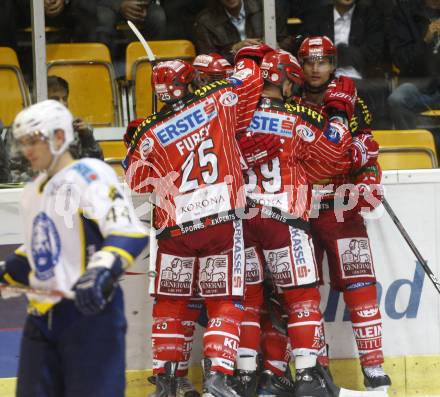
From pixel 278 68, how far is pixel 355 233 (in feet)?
2.97

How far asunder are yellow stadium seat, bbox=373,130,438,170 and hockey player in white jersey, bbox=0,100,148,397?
2.50 metres

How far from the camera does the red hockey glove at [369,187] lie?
5375 mm

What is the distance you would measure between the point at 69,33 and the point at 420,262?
7.12ft

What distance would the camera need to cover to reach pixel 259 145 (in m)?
5.09

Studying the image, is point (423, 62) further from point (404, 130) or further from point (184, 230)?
point (184, 230)

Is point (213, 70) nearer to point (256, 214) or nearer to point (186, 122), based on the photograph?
point (186, 122)

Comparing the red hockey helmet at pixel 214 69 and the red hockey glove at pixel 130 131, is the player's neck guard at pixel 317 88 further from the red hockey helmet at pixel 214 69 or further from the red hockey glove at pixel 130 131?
the red hockey glove at pixel 130 131

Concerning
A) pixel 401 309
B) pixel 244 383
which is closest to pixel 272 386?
pixel 244 383

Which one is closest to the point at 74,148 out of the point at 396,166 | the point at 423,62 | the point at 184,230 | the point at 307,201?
the point at 184,230

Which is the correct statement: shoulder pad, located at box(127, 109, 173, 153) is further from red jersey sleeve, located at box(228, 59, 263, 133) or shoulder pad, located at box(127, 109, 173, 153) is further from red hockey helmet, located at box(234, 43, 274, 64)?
red hockey helmet, located at box(234, 43, 274, 64)

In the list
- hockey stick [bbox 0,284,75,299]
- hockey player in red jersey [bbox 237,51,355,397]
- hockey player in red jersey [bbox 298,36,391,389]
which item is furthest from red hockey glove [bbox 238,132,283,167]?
hockey stick [bbox 0,284,75,299]

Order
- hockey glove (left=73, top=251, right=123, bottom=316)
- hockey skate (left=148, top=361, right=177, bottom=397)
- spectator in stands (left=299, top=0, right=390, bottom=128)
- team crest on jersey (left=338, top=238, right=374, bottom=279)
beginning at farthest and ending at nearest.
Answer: spectator in stands (left=299, top=0, right=390, bottom=128) → team crest on jersey (left=338, top=238, right=374, bottom=279) → hockey skate (left=148, top=361, right=177, bottom=397) → hockey glove (left=73, top=251, right=123, bottom=316)

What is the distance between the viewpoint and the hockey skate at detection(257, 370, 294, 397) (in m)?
5.29

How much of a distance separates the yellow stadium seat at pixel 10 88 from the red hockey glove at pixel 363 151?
1.67 meters
